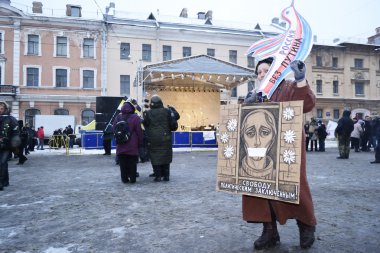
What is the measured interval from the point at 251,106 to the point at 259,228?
155cm

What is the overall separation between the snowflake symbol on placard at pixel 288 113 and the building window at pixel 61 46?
96.1ft

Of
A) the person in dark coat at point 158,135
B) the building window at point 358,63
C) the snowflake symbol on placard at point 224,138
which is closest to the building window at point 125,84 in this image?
the person in dark coat at point 158,135

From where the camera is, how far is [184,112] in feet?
72.1

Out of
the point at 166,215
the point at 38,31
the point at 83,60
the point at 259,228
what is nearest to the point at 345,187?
the point at 259,228

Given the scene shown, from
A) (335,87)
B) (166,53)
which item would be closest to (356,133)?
(166,53)

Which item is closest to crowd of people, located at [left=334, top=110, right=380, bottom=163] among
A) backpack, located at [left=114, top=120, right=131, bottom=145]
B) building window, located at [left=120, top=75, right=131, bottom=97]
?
backpack, located at [left=114, top=120, right=131, bottom=145]

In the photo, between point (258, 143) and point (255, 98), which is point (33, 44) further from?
point (258, 143)

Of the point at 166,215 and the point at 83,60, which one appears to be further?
the point at 83,60

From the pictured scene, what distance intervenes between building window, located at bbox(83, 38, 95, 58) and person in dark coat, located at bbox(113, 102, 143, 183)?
24.2 meters

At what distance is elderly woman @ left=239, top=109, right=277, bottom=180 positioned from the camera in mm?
A: 2539

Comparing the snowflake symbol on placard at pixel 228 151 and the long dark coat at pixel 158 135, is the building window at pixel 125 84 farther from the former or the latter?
the snowflake symbol on placard at pixel 228 151

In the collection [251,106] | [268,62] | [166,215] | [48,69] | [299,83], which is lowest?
[166,215]

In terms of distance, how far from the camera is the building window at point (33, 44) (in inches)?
1090

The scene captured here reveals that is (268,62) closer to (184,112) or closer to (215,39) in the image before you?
(184,112)
